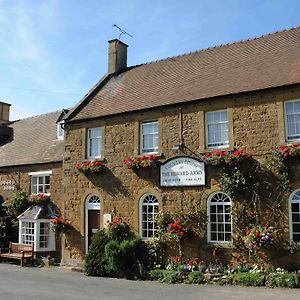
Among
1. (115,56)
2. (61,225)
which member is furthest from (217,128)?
(115,56)

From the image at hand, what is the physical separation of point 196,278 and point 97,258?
14.3 ft

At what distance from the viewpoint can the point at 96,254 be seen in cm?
1723

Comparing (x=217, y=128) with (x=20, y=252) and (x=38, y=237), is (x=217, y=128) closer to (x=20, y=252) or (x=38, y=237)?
(x=38, y=237)

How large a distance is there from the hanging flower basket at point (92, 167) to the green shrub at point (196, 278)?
6.35 m

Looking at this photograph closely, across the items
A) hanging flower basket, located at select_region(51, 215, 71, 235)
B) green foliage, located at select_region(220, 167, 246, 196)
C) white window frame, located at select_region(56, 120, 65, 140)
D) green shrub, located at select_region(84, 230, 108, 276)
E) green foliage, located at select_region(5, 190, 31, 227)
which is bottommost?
green shrub, located at select_region(84, 230, 108, 276)

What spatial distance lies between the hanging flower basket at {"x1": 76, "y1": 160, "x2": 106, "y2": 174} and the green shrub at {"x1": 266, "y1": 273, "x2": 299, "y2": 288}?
8.44 m

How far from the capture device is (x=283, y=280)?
13.3 m

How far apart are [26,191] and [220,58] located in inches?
484

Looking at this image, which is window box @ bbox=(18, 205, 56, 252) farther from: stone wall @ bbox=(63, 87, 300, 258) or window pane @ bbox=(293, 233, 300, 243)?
window pane @ bbox=(293, 233, 300, 243)

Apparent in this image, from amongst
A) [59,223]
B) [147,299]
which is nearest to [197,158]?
[147,299]

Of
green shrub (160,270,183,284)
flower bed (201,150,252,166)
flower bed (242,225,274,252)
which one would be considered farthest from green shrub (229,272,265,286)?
flower bed (201,150,252,166)

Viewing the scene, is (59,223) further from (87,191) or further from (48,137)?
(48,137)

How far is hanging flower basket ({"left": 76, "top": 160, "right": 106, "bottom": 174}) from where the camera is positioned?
61.8 feet

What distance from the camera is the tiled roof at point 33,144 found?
2348 cm
